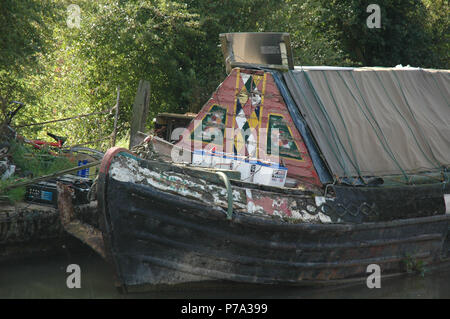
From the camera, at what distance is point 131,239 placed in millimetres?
6863

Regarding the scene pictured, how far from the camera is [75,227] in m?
7.39

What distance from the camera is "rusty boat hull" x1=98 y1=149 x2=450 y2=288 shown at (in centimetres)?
677

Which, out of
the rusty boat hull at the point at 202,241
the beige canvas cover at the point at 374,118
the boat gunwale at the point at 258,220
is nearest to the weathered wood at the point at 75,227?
the rusty boat hull at the point at 202,241

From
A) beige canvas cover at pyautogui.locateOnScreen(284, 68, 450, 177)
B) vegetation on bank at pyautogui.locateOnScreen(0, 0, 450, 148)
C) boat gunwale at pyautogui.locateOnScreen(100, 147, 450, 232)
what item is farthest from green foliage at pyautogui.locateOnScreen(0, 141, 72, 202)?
beige canvas cover at pyautogui.locateOnScreen(284, 68, 450, 177)

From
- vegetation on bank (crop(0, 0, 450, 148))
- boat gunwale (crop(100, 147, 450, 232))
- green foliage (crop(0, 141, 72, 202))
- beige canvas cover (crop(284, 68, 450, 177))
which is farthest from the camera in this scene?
vegetation on bank (crop(0, 0, 450, 148))

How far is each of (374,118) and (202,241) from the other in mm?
3342

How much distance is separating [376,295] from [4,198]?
5395 mm

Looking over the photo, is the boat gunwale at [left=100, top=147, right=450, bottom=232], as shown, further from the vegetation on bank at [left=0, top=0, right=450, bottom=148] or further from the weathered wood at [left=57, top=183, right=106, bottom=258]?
the vegetation on bank at [left=0, top=0, right=450, bottom=148]

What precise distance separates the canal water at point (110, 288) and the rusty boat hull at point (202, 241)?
20 cm

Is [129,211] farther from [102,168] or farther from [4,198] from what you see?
[4,198]

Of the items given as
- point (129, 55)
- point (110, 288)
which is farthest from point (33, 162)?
point (129, 55)

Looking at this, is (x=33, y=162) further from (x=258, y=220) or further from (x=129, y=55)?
(x=129, y=55)

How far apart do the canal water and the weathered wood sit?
62cm

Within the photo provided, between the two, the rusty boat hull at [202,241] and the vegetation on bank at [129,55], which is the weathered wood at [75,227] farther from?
the vegetation on bank at [129,55]
